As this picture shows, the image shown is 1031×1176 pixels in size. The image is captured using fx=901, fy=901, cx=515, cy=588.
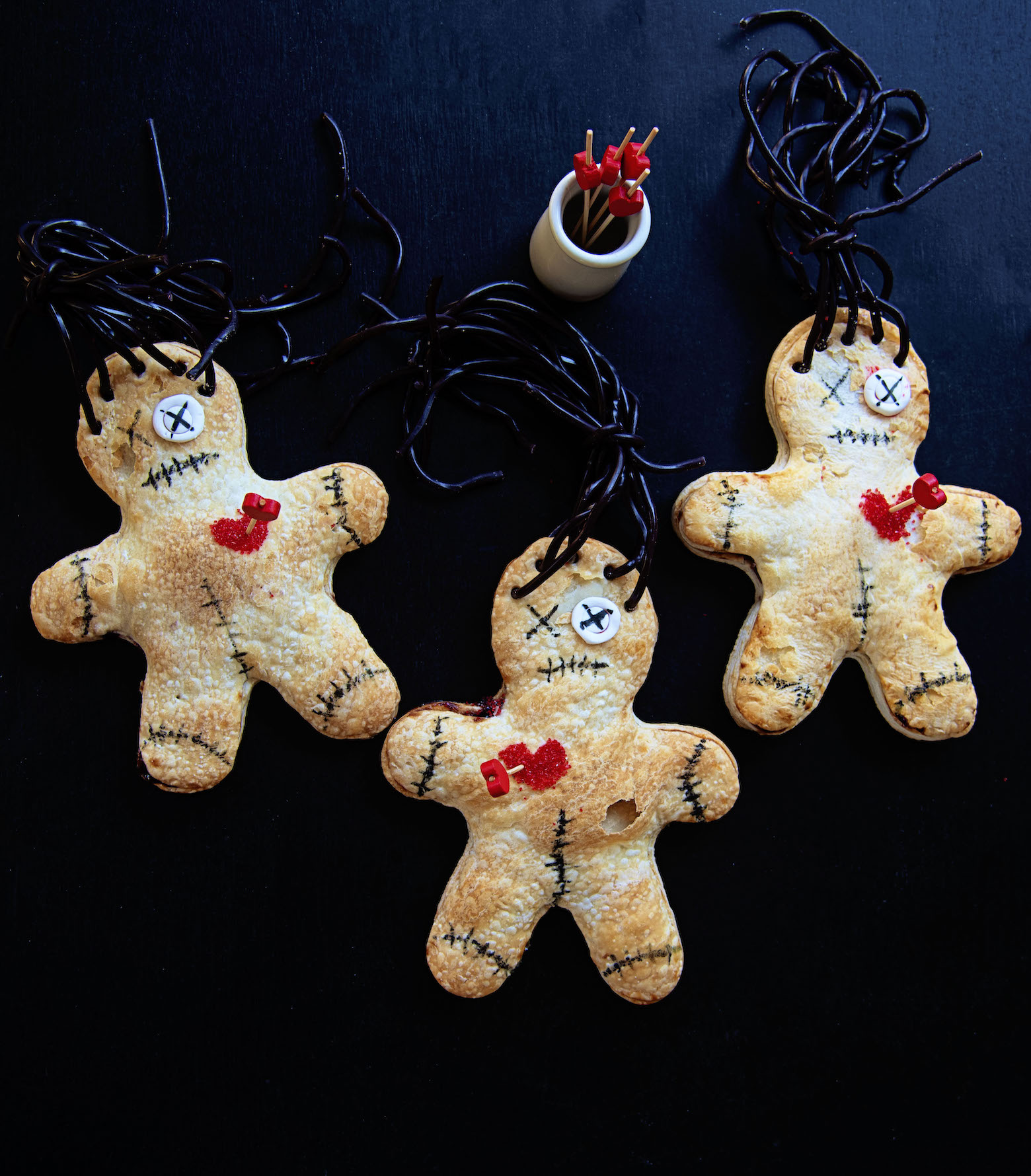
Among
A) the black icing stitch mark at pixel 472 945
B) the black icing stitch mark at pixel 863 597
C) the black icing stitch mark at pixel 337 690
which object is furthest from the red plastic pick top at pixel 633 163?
the black icing stitch mark at pixel 472 945

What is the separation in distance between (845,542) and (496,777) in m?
0.53

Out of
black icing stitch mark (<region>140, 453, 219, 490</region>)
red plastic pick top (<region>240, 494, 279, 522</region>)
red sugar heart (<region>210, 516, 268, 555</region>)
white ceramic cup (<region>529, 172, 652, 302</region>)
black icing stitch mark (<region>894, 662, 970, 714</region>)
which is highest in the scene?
white ceramic cup (<region>529, 172, 652, 302</region>)

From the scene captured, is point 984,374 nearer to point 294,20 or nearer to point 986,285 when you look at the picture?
point 986,285

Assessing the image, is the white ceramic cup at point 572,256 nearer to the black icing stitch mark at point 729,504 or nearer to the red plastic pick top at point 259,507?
the black icing stitch mark at point 729,504

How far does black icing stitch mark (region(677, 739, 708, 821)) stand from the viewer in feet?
3.71

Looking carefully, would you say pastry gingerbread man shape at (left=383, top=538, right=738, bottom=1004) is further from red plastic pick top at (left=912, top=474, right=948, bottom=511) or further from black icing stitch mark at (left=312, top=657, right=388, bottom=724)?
red plastic pick top at (left=912, top=474, right=948, bottom=511)

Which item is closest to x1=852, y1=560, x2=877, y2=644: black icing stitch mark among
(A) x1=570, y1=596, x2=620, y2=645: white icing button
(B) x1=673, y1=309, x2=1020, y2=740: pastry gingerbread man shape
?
(B) x1=673, y1=309, x2=1020, y2=740: pastry gingerbread man shape

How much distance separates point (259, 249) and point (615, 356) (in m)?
0.49

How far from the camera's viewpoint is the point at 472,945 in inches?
43.4

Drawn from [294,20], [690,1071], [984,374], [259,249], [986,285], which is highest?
[294,20]

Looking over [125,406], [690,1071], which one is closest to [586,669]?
[690,1071]

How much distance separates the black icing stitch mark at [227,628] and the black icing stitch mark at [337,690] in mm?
98

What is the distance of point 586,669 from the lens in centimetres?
111

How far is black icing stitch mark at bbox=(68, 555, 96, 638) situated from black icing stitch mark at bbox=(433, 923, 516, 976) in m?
0.58
